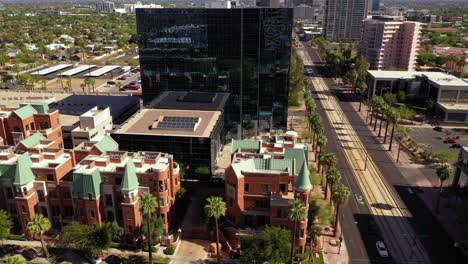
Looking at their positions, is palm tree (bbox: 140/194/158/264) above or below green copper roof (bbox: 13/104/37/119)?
below

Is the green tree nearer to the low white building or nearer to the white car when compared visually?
the low white building

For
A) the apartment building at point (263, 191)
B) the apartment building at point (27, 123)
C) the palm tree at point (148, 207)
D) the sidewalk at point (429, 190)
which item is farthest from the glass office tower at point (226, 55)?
the palm tree at point (148, 207)

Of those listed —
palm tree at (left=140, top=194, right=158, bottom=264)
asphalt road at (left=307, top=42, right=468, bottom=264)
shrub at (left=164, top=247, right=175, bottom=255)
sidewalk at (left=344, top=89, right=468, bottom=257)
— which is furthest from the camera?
sidewalk at (left=344, top=89, right=468, bottom=257)

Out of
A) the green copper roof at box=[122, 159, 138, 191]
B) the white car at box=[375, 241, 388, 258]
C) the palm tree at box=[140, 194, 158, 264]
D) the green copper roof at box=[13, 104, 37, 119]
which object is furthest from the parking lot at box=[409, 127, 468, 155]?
the green copper roof at box=[13, 104, 37, 119]

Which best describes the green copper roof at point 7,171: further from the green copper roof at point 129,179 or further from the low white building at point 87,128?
the low white building at point 87,128

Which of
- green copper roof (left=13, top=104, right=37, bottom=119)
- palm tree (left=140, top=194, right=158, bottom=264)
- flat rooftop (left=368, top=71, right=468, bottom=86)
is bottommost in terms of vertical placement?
palm tree (left=140, top=194, right=158, bottom=264)

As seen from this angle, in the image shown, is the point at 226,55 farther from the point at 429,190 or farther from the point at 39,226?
the point at 39,226

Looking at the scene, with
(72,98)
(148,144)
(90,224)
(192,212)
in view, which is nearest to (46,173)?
(90,224)
